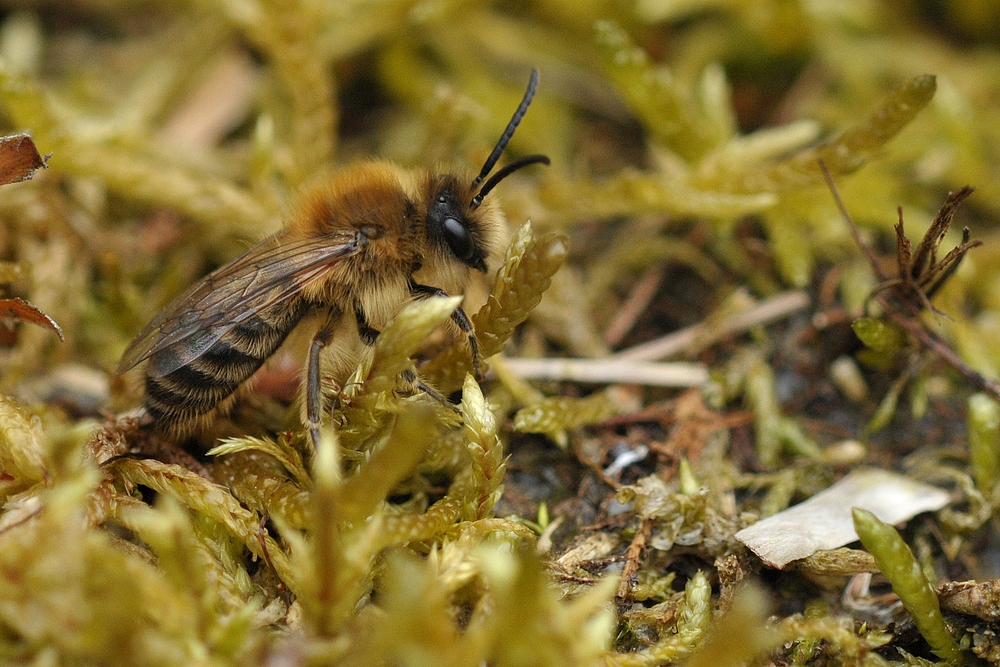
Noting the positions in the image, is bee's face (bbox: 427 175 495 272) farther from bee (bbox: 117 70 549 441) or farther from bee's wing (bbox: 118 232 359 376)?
bee's wing (bbox: 118 232 359 376)

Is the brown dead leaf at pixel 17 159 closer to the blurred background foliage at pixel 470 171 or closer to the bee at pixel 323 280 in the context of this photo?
the blurred background foliage at pixel 470 171

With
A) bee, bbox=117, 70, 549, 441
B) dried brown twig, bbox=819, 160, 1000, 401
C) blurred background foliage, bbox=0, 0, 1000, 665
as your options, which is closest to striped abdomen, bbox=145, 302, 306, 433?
bee, bbox=117, 70, 549, 441

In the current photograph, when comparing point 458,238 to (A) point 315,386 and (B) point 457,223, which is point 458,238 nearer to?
(B) point 457,223

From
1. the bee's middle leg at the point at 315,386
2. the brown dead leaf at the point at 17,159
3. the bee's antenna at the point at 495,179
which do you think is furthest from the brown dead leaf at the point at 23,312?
the bee's antenna at the point at 495,179

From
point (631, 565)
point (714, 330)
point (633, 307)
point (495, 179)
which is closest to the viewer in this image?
point (631, 565)

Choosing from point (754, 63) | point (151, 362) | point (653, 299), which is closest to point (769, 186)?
point (653, 299)

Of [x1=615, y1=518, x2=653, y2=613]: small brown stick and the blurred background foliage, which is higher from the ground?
the blurred background foliage

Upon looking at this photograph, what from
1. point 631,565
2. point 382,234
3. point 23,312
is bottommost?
point 631,565

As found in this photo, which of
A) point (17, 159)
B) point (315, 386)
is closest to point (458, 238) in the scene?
point (315, 386)
